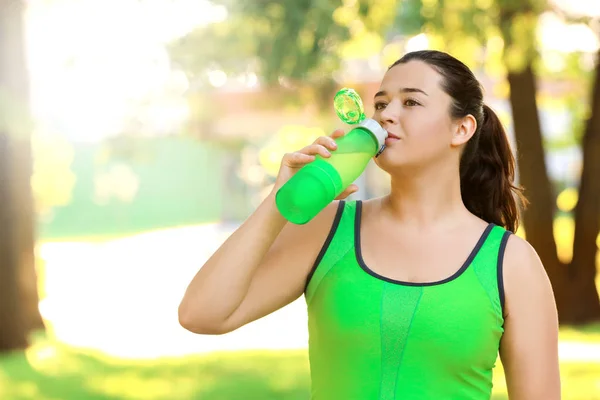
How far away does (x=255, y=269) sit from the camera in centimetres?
172

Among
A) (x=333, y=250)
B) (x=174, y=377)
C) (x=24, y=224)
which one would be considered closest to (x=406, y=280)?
(x=333, y=250)

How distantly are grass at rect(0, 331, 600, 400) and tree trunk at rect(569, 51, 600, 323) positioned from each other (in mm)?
1653

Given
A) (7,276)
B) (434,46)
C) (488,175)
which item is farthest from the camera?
(434,46)

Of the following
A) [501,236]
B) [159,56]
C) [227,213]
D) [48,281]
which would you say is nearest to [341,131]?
[501,236]

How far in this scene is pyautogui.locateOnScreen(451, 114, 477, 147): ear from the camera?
1.81 m

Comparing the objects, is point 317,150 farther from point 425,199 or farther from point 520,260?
point 520,260

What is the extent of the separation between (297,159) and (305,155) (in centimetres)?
2

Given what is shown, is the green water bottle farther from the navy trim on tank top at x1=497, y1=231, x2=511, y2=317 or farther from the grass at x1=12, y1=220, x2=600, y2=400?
the grass at x1=12, y1=220, x2=600, y2=400

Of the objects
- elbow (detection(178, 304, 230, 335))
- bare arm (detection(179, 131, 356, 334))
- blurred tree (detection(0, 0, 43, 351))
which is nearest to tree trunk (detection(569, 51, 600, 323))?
blurred tree (detection(0, 0, 43, 351))

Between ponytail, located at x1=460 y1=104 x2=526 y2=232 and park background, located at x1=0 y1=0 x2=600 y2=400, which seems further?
park background, located at x1=0 y1=0 x2=600 y2=400

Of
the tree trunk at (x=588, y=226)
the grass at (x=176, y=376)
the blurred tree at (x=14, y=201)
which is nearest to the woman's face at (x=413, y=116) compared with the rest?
the grass at (x=176, y=376)

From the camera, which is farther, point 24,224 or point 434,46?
point 24,224

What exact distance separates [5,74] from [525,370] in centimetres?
645

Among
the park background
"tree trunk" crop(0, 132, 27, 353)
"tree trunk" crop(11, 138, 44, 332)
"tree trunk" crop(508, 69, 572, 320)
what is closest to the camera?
the park background
